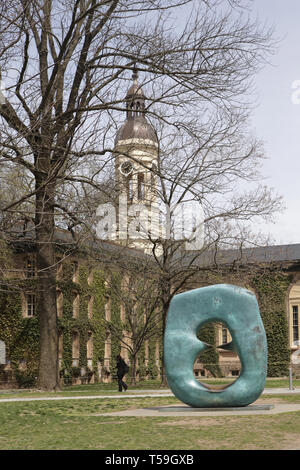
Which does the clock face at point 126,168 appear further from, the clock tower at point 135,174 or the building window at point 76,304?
the building window at point 76,304

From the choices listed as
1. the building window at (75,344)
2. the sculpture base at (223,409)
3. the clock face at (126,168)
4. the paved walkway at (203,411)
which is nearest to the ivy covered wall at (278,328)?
the building window at (75,344)

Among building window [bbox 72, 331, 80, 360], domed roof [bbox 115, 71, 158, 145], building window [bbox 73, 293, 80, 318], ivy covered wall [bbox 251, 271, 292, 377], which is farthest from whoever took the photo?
ivy covered wall [bbox 251, 271, 292, 377]

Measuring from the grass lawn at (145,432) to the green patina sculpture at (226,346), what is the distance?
126 cm

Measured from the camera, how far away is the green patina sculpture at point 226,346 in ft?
43.6

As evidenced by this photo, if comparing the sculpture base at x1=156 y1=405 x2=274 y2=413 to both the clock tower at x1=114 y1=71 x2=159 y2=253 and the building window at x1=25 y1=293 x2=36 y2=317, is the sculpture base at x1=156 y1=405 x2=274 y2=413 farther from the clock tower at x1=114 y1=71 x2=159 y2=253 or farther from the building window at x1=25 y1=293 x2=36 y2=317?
the building window at x1=25 y1=293 x2=36 y2=317

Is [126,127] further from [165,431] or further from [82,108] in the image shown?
[165,431]

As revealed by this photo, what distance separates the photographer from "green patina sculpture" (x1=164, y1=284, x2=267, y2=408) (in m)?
13.3

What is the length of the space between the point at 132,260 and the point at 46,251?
5419 millimetres

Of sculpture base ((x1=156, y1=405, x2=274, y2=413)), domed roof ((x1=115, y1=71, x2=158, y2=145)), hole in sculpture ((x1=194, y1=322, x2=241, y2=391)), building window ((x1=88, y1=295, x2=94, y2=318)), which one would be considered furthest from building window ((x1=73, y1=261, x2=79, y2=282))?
sculpture base ((x1=156, y1=405, x2=274, y2=413))

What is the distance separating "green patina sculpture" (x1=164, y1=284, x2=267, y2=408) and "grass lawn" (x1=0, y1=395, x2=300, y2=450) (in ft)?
4.14

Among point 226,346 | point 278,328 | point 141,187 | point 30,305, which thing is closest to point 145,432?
point 226,346

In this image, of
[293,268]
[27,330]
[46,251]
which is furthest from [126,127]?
[293,268]

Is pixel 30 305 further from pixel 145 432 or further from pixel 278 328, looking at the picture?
pixel 145 432

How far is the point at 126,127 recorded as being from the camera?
71.6 feet
